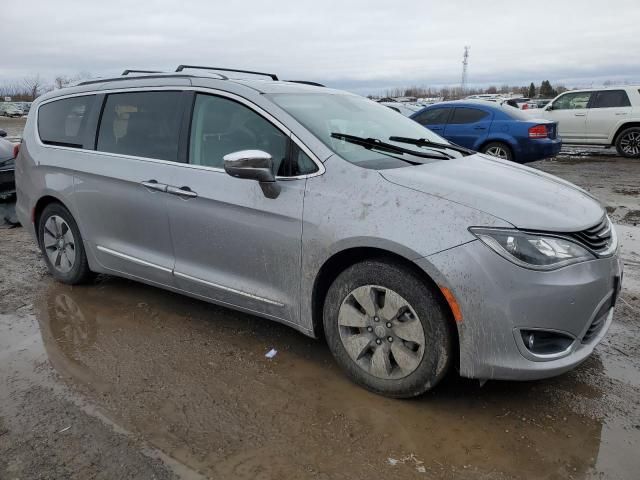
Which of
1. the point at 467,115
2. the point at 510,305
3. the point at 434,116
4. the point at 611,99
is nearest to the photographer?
the point at 510,305

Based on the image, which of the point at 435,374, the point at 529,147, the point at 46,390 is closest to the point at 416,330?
the point at 435,374

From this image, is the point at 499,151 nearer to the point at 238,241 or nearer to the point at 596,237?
the point at 596,237

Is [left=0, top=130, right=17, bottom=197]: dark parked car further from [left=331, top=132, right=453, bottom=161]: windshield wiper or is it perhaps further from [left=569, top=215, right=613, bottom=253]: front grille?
[left=569, top=215, right=613, bottom=253]: front grille

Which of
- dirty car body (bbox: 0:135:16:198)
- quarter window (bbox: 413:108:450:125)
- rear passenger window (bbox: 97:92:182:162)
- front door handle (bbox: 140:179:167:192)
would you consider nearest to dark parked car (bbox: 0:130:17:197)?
dirty car body (bbox: 0:135:16:198)

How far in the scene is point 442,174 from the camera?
122 inches

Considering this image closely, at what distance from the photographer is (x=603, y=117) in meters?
13.6

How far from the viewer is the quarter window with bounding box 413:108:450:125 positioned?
11727 mm

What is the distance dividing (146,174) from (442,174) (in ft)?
6.75

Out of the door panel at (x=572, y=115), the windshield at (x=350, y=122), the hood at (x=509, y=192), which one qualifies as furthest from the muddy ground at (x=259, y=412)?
the door panel at (x=572, y=115)

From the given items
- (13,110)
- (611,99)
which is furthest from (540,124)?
(13,110)

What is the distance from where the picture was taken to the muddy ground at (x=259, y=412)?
98.1 inches

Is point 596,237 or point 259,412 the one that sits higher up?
point 596,237

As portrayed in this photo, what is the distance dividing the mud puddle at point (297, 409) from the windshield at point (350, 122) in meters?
1.34

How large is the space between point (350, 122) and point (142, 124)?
1.56m
